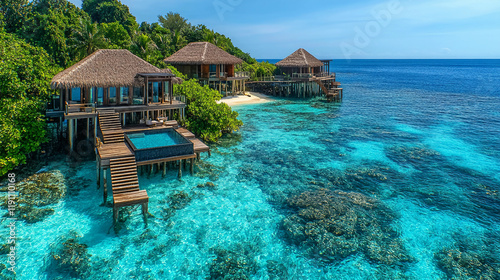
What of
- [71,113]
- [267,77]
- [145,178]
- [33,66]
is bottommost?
[145,178]

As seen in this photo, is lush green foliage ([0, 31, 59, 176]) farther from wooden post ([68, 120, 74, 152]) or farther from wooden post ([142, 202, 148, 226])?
wooden post ([142, 202, 148, 226])

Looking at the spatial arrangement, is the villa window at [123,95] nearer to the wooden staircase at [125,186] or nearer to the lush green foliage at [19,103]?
the lush green foliage at [19,103]

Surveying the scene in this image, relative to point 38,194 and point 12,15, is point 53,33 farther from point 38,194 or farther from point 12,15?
point 38,194

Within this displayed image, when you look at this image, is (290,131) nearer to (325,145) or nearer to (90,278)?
(325,145)

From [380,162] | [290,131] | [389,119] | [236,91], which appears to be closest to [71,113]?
[290,131]

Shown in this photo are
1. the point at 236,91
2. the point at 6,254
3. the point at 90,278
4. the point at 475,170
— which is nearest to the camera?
the point at 90,278

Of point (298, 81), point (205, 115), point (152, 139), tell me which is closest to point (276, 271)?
point (152, 139)

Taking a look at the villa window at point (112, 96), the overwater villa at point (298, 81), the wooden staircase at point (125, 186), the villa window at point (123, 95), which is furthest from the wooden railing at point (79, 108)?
the overwater villa at point (298, 81)
